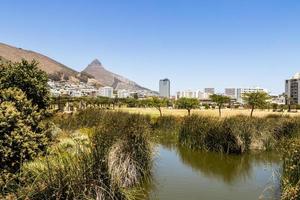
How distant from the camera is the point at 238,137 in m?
14.0

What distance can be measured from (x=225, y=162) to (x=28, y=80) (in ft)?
24.5

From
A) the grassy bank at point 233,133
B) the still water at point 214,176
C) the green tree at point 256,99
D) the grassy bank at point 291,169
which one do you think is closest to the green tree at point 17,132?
the still water at point 214,176

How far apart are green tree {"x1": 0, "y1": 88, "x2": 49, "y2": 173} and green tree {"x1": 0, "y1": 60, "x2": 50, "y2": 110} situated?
888 mm

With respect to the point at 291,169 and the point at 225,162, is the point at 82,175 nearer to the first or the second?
the point at 291,169

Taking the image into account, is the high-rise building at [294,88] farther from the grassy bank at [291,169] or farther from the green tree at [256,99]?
the grassy bank at [291,169]

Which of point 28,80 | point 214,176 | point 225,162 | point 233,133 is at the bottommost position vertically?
point 214,176

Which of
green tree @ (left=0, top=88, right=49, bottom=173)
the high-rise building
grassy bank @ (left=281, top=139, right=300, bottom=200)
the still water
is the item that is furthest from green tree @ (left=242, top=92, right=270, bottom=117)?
the high-rise building

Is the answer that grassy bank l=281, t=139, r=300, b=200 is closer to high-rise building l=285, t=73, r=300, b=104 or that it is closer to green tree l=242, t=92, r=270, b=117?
green tree l=242, t=92, r=270, b=117

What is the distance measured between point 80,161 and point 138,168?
11.3 ft

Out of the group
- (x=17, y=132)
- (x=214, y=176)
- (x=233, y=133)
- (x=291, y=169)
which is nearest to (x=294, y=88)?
(x=233, y=133)

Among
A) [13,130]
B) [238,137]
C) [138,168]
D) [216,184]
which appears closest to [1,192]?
[13,130]

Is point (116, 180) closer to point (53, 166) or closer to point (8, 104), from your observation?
point (53, 166)

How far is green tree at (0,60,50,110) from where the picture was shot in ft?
30.1

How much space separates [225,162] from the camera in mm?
12570
